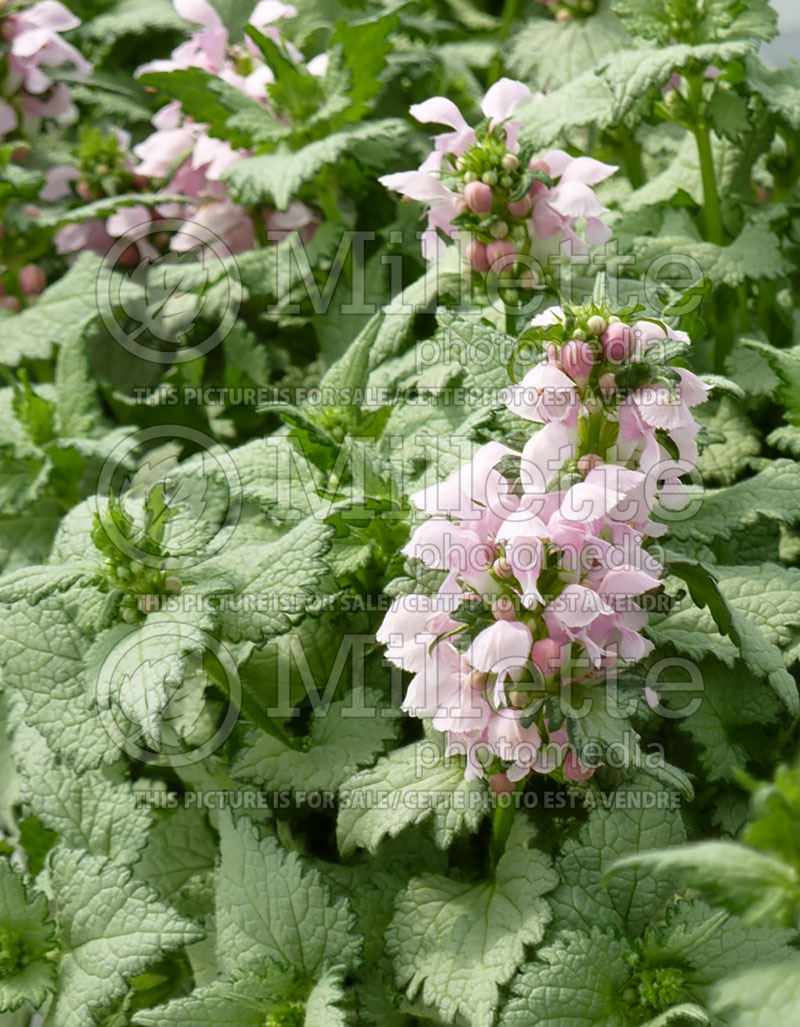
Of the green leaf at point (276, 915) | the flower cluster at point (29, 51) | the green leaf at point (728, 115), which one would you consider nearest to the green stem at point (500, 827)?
the green leaf at point (276, 915)

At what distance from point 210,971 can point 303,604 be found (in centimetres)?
31

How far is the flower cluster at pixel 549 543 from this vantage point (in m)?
0.64

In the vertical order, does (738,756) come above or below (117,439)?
below

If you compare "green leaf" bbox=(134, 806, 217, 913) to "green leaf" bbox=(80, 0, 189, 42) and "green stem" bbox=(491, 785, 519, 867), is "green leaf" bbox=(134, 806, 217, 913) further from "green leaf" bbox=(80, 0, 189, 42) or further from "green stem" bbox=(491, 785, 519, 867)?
"green leaf" bbox=(80, 0, 189, 42)

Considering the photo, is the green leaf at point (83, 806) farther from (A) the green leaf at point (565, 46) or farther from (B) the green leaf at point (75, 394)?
(A) the green leaf at point (565, 46)

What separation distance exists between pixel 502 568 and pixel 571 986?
0.26 metres

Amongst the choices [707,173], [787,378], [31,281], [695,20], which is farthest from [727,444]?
[31,281]

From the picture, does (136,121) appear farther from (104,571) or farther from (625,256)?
(104,571)

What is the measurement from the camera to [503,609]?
0.66 m

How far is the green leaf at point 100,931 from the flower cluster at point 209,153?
2.35 ft

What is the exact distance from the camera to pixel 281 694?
0.92m

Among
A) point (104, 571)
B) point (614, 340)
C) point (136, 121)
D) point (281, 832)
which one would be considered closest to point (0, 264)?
point (136, 121)

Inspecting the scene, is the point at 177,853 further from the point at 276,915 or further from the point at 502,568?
the point at 502,568

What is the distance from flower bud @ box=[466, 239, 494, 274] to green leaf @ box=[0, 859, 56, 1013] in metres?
0.57
